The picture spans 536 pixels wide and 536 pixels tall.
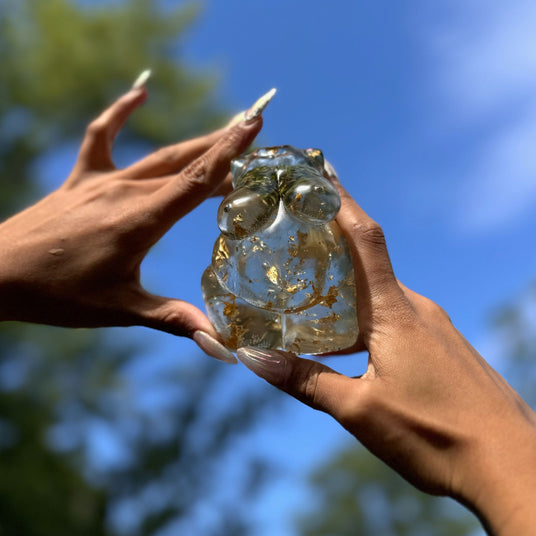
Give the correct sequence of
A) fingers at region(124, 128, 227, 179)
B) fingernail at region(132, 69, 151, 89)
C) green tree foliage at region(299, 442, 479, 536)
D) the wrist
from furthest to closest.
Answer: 1. green tree foliage at region(299, 442, 479, 536)
2. fingernail at region(132, 69, 151, 89)
3. fingers at region(124, 128, 227, 179)
4. the wrist

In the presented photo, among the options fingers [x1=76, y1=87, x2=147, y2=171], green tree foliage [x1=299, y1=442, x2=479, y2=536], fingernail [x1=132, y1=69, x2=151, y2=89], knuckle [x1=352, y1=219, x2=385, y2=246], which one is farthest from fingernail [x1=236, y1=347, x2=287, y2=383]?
green tree foliage [x1=299, y1=442, x2=479, y2=536]

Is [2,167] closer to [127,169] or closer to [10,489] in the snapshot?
[10,489]

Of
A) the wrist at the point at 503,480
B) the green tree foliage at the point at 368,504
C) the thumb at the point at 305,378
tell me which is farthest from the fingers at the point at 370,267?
the green tree foliage at the point at 368,504

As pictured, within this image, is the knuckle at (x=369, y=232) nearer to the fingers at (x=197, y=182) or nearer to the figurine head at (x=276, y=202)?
the figurine head at (x=276, y=202)

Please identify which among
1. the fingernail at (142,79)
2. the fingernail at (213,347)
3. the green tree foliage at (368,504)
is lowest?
the fingernail at (213,347)

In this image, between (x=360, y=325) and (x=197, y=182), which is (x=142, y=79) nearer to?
(x=197, y=182)

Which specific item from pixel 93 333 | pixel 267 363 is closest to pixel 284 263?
pixel 267 363

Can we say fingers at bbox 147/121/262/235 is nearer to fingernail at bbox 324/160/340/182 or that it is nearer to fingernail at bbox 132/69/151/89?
fingernail at bbox 324/160/340/182
